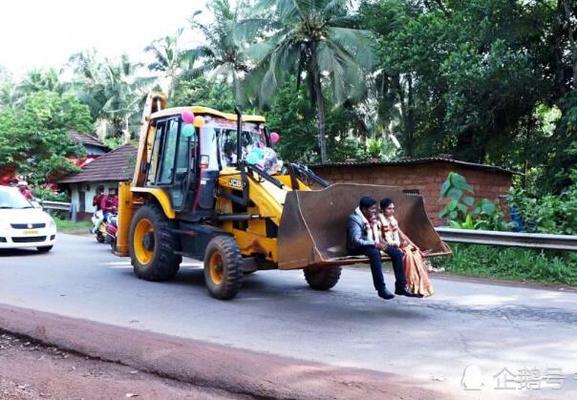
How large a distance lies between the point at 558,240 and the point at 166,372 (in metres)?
8.29

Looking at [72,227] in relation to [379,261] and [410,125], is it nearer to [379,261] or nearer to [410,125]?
[410,125]

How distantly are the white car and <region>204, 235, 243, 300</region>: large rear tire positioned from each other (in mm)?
6468

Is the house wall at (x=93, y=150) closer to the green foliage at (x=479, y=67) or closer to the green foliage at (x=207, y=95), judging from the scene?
the green foliage at (x=207, y=95)

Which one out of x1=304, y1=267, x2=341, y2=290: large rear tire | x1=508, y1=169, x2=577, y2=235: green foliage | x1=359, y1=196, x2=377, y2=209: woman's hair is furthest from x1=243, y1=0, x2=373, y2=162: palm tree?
x1=359, y1=196, x2=377, y2=209: woman's hair

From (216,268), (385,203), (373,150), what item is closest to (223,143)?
(216,268)

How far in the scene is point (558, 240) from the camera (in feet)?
35.9

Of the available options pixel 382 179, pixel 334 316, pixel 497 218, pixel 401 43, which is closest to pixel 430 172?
pixel 382 179

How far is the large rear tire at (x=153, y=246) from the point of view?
9773 mm

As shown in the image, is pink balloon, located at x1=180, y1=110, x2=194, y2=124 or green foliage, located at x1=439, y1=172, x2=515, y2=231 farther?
green foliage, located at x1=439, y1=172, x2=515, y2=231

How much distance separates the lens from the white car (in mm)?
13250

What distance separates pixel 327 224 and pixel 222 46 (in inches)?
1182

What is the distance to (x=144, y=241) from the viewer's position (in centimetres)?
1033

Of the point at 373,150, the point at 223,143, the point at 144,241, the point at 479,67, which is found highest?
the point at 479,67

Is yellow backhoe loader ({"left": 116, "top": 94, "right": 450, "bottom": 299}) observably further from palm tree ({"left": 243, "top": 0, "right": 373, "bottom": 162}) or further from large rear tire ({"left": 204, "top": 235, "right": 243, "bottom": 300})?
palm tree ({"left": 243, "top": 0, "right": 373, "bottom": 162})
